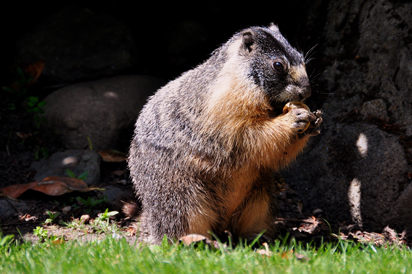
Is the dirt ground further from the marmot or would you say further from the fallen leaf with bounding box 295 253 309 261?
the fallen leaf with bounding box 295 253 309 261

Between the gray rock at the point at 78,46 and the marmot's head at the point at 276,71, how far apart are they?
421 centimetres

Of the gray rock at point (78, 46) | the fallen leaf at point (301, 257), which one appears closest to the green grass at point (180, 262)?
the fallen leaf at point (301, 257)

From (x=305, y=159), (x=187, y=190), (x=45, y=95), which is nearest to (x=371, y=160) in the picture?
(x=305, y=159)

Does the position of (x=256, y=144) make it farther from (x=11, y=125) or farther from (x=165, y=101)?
(x=11, y=125)

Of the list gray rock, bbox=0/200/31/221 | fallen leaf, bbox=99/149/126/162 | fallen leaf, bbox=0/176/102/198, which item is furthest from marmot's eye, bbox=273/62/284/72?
gray rock, bbox=0/200/31/221

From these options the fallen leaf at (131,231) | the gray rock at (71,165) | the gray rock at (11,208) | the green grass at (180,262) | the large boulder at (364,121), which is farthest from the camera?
the gray rock at (71,165)

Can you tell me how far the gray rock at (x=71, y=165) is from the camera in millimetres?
6465

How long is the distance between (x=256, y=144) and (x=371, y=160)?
6.10ft

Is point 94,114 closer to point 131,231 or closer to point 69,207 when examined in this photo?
point 69,207

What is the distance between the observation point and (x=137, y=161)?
5090mm

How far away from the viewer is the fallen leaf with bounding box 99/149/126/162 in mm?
6883

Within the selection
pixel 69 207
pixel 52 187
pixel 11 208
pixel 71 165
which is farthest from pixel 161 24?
pixel 11 208

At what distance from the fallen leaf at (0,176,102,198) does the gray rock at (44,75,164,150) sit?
1245 mm

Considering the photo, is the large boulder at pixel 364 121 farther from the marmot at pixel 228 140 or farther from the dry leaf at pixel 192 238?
the dry leaf at pixel 192 238
